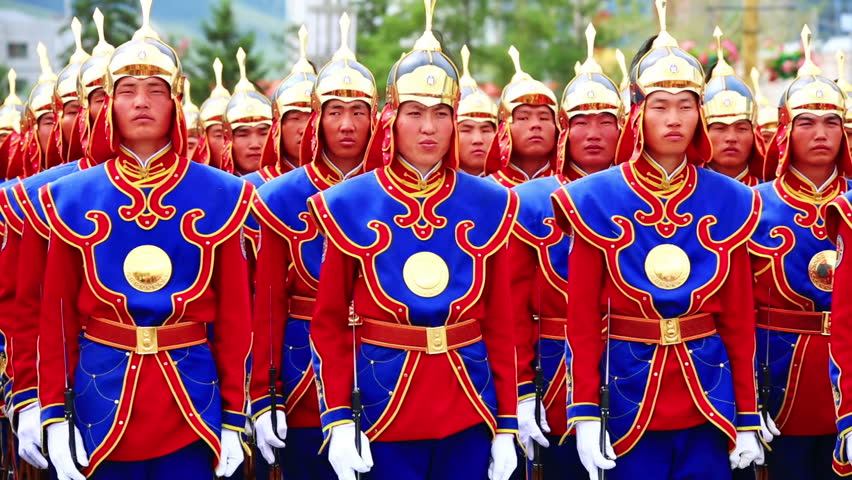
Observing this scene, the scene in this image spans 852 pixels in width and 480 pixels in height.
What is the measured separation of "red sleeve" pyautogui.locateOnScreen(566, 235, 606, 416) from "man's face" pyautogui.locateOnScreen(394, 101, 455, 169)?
71 centimetres

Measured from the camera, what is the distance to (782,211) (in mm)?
6867

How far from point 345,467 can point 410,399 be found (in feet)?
1.20

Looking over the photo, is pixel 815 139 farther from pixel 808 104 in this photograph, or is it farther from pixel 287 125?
pixel 287 125

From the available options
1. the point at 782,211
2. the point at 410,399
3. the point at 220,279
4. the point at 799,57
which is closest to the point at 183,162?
the point at 220,279

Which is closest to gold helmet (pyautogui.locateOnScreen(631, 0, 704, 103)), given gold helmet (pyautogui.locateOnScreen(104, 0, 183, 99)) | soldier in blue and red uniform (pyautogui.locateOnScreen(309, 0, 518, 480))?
soldier in blue and red uniform (pyautogui.locateOnScreen(309, 0, 518, 480))

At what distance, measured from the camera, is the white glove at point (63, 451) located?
525 cm

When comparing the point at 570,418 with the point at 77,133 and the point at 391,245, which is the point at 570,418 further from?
the point at 77,133

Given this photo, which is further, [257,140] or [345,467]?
[257,140]

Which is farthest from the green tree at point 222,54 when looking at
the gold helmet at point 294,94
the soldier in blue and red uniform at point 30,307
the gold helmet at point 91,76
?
the soldier in blue and red uniform at point 30,307

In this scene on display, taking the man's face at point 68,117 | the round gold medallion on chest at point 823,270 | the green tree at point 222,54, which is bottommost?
the round gold medallion on chest at point 823,270

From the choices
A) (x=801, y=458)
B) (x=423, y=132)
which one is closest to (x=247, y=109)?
(x=423, y=132)

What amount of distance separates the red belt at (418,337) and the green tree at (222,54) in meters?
23.2

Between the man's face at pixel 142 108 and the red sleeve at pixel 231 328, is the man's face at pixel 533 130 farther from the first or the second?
the man's face at pixel 142 108

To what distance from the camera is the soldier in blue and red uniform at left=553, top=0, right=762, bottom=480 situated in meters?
5.65
